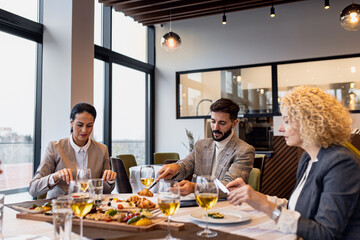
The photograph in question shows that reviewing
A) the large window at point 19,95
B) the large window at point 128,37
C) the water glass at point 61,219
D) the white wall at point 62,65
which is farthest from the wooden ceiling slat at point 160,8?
the water glass at point 61,219

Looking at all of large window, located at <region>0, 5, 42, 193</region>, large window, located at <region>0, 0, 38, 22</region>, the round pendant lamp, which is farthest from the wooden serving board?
the round pendant lamp

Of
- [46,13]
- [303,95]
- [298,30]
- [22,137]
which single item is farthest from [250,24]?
[303,95]

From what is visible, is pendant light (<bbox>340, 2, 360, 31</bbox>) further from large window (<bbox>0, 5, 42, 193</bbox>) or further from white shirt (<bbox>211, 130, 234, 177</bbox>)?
large window (<bbox>0, 5, 42, 193</bbox>)

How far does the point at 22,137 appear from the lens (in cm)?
380

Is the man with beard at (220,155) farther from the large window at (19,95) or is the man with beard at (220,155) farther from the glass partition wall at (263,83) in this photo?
the glass partition wall at (263,83)

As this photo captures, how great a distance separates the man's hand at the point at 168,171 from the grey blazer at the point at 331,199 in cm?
105

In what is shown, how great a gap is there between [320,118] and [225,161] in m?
1.10

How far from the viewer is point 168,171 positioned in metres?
2.29

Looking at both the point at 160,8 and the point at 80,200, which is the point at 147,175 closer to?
the point at 80,200

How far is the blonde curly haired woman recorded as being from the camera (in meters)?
1.19

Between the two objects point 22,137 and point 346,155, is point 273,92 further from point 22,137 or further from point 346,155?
point 346,155

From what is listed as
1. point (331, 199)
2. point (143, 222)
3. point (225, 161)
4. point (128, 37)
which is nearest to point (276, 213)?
point (331, 199)

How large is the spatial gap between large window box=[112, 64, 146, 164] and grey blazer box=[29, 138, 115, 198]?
2.94 m

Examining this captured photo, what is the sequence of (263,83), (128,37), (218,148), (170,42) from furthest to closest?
(128,37) → (263,83) → (170,42) → (218,148)
